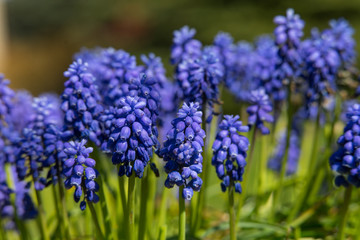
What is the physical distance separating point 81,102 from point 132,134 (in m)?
0.60

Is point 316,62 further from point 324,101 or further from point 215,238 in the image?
point 215,238

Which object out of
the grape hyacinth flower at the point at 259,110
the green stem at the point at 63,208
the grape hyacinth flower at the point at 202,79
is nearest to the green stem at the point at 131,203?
the green stem at the point at 63,208

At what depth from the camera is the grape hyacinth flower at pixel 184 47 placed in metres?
3.88

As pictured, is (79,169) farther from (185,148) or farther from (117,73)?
(117,73)

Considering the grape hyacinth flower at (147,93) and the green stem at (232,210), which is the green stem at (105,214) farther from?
the green stem at (232,210)

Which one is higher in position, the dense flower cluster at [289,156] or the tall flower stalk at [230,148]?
the dense flower cluster at [289,156]

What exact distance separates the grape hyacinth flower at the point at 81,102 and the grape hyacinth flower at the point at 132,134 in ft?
1.29

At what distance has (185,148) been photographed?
262 centimetres

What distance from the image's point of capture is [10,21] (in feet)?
99.2

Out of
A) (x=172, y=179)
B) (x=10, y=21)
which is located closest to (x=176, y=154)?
(x=172, y=179)

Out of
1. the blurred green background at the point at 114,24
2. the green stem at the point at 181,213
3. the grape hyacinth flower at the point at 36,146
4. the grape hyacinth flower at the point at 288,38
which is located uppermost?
the blurred green background at the point at 114,24

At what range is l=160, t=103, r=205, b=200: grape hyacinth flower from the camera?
8.64 feet

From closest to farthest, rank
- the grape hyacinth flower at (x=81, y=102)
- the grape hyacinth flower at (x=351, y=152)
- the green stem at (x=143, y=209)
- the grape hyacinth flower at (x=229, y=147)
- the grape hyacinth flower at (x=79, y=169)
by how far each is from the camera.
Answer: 1. the grape hyacinth flower at (x=79, y=169)
2. the grape hyacinth flower at (x=229, y=147)
3. the grape hyacinth flower at (x=351, y=152)
4. the grape hyacinth flower at (x=81, y=102)
5. the green stem at (x=143, y=209)

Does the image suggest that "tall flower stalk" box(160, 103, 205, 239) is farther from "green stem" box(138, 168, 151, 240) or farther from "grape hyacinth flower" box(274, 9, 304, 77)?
"grape hyacinth flower" box(274, 9, 304, 77)
